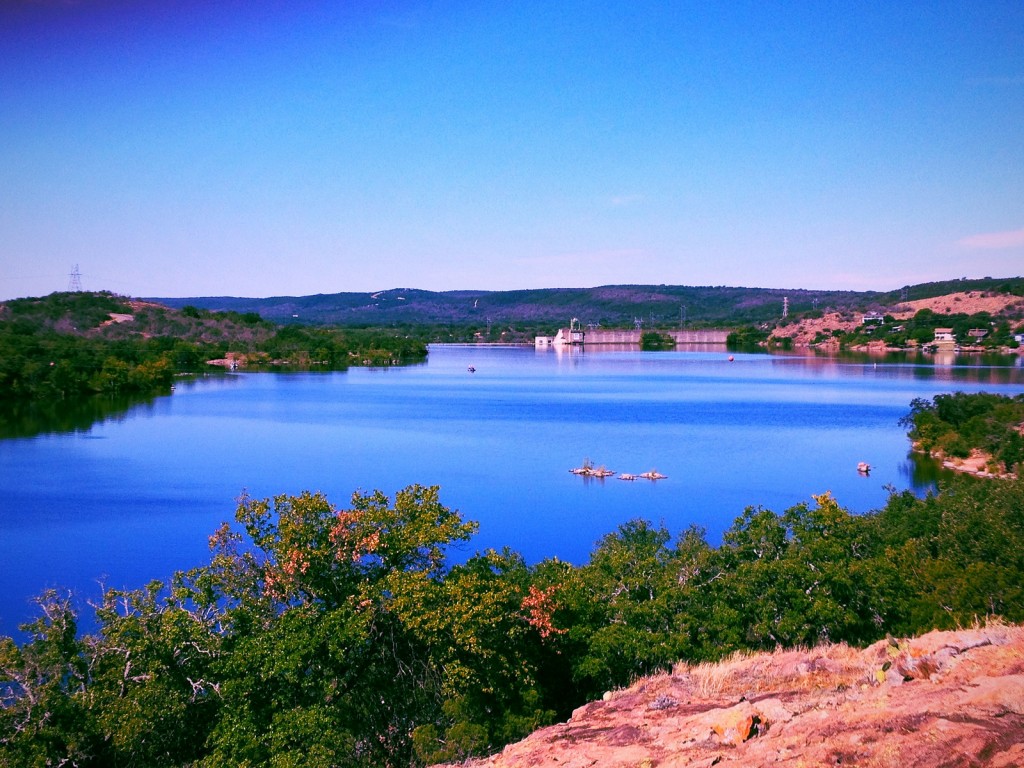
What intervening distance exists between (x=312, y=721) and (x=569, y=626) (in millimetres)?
5517

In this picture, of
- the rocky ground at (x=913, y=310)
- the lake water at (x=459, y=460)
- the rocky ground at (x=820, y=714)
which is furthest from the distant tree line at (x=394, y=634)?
the rocky ground at (x=913, y=310)

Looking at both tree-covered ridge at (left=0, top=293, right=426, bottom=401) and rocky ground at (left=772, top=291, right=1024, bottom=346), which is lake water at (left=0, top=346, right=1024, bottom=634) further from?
rocky ground at (left=772, top=291, right=1024, bottom=346)

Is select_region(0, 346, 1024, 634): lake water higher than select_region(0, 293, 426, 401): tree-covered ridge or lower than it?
lower

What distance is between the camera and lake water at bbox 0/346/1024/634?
32.3 m

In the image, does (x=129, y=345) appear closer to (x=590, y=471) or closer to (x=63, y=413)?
(x=63, y=413)

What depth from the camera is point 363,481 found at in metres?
42.6

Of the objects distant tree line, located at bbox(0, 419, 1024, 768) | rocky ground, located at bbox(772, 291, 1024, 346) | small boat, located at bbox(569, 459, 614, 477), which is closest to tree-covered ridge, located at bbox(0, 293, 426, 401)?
small boat, located at bbox(569, 459, 614, 477)

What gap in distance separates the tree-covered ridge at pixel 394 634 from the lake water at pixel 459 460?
450 inches

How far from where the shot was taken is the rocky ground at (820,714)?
8898 mm

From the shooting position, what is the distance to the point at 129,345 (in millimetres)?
114562

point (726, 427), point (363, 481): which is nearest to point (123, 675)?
point (363, 481)

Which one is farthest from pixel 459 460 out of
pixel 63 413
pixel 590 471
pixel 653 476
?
pixel 63 413

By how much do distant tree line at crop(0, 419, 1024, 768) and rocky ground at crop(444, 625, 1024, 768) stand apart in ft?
4.97

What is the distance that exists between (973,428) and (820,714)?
154 ft
